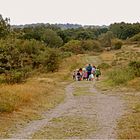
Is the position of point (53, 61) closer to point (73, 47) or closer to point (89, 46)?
point (73, 47)

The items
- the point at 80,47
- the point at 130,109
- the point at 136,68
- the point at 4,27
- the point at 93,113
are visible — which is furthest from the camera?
the point at 80,47

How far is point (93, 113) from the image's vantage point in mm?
16094

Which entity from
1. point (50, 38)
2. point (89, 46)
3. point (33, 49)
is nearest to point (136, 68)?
point (33, 49)

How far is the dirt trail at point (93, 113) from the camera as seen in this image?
12.4m

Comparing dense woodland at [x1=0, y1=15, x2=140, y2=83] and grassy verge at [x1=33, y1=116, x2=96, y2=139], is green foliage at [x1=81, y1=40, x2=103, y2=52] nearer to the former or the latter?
dense woodland at [x1=0, y1=15, x2=140, y2=83]

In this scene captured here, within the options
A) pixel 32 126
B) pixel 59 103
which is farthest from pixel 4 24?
pixel 32 126

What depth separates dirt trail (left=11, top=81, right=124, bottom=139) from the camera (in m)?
12.4

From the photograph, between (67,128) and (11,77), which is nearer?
(67,128)

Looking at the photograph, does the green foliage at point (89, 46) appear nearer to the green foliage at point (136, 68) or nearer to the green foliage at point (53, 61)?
the green foliage at point (53, 61)

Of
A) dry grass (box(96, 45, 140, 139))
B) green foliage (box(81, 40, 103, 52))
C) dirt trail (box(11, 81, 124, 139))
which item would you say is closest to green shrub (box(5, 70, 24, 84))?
dry grass (box(96, 45, 140, 139))

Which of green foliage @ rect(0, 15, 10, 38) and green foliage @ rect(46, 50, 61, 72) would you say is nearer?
green foliage @ rect(0, 15, 10, 38)

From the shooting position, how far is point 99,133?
40.4 ft

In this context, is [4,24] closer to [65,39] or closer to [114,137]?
[114,137]

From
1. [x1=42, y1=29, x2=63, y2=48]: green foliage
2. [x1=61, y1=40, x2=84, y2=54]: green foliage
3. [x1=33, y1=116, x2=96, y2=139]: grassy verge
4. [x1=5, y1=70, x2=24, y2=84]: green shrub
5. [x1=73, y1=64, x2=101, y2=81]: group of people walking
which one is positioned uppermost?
[x1=42, y1=29, x2=63, y2=48]: green foliage
